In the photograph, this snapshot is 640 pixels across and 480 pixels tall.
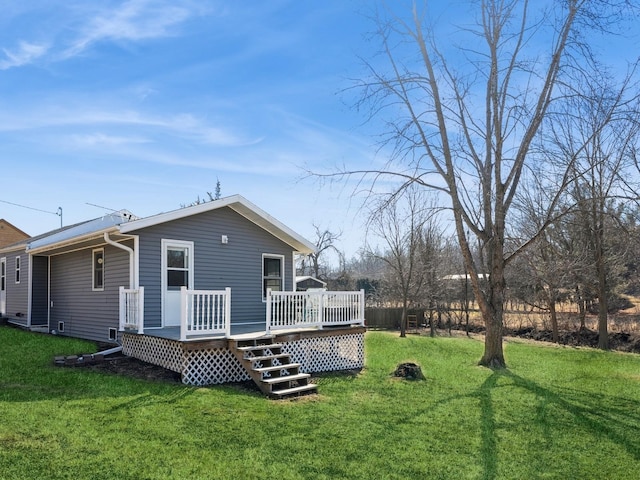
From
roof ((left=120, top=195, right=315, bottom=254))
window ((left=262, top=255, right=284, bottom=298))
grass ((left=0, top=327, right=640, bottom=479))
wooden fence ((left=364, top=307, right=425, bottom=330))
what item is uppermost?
roof ((left=120, top=195, right=315, bottom=254))

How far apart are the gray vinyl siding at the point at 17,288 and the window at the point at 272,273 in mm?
7661

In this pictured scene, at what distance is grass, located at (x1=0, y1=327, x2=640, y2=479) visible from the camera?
14.9 ft

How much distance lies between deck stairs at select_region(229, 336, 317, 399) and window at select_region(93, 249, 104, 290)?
498 cm

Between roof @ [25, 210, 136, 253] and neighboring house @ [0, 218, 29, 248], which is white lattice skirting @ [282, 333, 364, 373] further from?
neighboring house @ [0, 218, 29, 248]

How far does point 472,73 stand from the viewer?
1221 cm

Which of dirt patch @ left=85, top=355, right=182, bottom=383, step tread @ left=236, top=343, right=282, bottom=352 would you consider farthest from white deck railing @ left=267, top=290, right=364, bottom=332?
dirt patch @ left=85, top=355, right=182, bottom=383

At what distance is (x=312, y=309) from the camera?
33.6 ft

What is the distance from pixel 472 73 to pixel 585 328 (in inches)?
540

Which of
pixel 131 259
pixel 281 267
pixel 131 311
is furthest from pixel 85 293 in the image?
pixel 281 267

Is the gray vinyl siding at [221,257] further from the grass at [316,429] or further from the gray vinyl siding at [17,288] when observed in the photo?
the gray vinyl siding at [17,288]

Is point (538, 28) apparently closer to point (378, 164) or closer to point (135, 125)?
point (378, 164)

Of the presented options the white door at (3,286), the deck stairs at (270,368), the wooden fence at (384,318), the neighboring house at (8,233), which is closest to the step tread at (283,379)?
the deck stairs at (270,368)

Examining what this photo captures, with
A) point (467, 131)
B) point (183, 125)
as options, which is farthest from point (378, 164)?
point (183, 125)

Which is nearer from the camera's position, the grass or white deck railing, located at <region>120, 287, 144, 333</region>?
the grass
